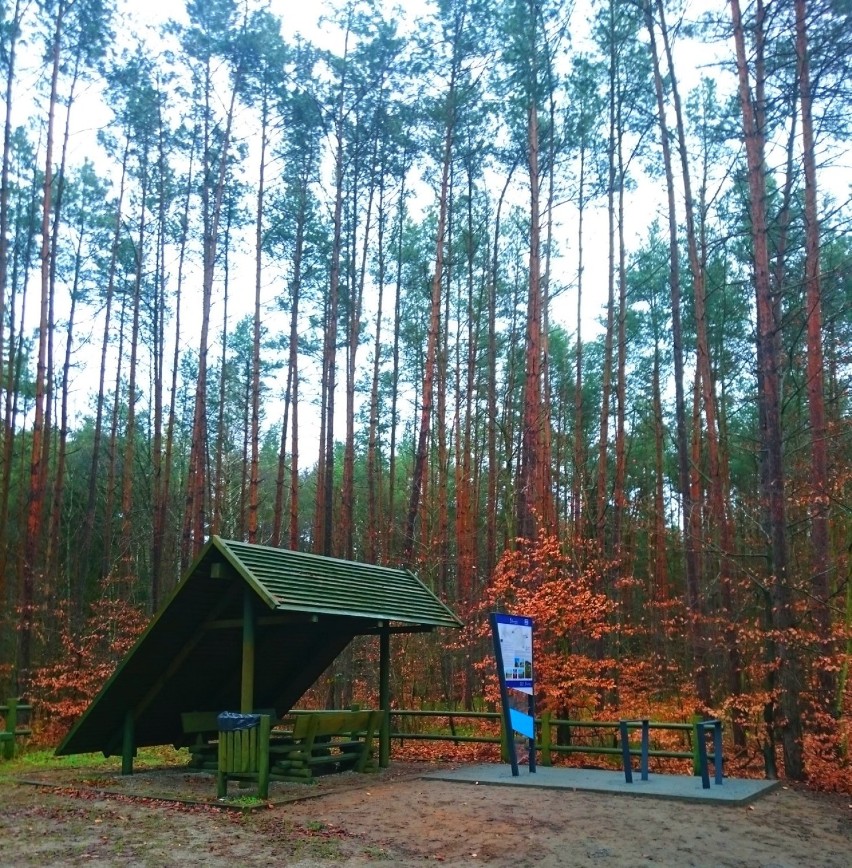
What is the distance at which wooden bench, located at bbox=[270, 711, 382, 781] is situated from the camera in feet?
35.0

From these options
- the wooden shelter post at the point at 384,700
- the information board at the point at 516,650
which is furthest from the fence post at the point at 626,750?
the wooden shelter post at the point at 384,700

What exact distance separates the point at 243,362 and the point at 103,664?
44.3ft

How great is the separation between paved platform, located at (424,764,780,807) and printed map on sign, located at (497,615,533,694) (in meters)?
1.15

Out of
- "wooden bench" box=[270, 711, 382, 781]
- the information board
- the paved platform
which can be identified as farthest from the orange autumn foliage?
the information board

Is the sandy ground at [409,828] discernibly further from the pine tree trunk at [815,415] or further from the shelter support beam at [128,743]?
the pine tree trunk at [815,415]

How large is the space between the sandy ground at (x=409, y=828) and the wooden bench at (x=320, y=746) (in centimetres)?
35

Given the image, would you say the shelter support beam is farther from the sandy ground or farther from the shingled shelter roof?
the sandy ground

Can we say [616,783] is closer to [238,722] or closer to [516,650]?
[516,650]

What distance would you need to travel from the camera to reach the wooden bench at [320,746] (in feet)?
35.0

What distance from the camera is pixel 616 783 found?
10.6 m

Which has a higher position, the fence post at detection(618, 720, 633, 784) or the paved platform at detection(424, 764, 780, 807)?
the fence post at detection(618, 720, 633, 784)

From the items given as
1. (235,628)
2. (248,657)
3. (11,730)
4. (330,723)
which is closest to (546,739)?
(330,723)

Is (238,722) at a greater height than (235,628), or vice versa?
(235,628)

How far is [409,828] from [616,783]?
3.55 metres
